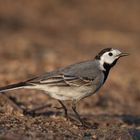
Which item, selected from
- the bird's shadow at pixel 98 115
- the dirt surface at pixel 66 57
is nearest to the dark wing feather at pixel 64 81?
the dirt surface at pixel 66 57

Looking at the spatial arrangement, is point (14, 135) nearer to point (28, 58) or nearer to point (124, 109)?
point (124, 109)

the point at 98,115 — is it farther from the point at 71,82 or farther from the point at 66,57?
the point at 66,57

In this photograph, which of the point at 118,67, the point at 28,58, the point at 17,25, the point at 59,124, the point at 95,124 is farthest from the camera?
the point at 17,25

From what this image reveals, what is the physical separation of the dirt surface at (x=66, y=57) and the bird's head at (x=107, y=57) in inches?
35.0

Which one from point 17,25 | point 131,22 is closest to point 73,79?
point 17,25

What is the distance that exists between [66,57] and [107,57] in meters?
6.70

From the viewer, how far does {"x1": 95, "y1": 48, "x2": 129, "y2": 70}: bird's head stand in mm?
10344

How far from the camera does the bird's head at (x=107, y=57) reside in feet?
33.9

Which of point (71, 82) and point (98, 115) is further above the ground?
point (98, 115)

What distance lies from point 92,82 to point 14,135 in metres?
1.76

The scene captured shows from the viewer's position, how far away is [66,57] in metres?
17.1

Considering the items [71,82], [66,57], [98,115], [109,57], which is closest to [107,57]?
[109,57]

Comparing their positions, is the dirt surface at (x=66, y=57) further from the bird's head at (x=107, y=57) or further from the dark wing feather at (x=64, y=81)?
the bird's head at (x=107, y=57)

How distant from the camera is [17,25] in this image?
72.0ft
